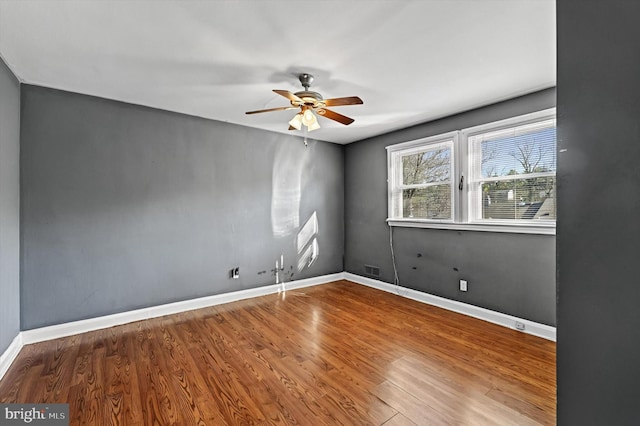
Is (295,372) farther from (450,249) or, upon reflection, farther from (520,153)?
(520,153)

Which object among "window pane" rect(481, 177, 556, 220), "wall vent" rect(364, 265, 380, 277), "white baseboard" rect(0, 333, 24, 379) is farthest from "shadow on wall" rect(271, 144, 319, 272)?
"white baseboard" rect(0, 333, 24, 379)

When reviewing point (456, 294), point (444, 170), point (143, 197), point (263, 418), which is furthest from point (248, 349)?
point (444, 170)

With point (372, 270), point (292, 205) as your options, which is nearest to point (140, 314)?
point (292, 205)

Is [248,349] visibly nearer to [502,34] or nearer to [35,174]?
[35,174]

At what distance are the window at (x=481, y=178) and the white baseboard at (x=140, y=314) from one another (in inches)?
88.0

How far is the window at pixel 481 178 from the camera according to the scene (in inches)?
115

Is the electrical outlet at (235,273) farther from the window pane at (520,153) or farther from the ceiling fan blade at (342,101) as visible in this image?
the window pane at (520,153)

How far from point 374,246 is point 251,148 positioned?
97.2 inches

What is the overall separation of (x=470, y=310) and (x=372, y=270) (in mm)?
1610

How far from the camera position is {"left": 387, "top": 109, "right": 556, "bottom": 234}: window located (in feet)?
9.62

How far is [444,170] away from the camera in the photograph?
3.84 metres

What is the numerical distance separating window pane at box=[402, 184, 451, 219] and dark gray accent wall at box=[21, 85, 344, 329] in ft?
5.46

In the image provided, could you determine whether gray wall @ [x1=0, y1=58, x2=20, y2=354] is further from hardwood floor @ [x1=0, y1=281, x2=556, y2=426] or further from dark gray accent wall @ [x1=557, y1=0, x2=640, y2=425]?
dark gray accent wall @ [x1=557, y1=0, x2=640, y2=425]

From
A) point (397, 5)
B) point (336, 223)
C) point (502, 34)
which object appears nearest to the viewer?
point (397, 5)
